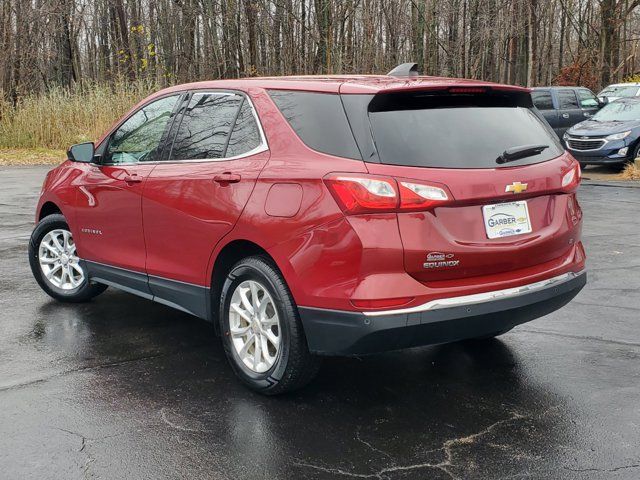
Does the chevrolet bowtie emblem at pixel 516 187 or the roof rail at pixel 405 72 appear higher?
the roof rail at pixel 405 72

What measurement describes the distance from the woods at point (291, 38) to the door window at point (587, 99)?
914 centimetres

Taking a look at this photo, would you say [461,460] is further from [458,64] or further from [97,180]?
[458,64]

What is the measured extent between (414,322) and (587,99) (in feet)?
72.7

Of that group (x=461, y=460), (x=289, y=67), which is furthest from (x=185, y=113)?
(x=289, y=67)

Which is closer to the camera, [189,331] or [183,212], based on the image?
[183,212]

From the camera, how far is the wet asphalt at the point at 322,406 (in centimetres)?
341

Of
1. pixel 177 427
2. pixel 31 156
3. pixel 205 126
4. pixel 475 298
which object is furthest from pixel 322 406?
pixel 31 156

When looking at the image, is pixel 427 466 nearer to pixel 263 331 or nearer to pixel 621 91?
pixel 263 331

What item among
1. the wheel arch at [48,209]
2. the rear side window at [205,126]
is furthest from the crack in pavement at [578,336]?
the wheel arch at [48,209]

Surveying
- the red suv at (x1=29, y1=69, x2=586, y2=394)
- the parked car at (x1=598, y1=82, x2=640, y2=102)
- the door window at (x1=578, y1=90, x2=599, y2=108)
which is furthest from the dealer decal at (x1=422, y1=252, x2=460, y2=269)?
the parked car at (x1=598, y1=82, x2=640, y2=102)

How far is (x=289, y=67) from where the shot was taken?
1260 inches

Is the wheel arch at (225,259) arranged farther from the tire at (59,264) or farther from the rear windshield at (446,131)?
the tire at (59,264)

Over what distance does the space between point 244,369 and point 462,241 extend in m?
1.47

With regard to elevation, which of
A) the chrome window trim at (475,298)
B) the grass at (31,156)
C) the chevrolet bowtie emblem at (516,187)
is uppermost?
the chevrolet bowtie emblem at (516,187)
